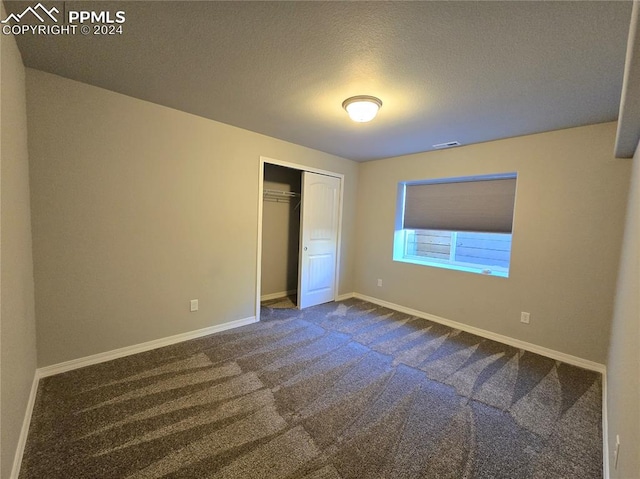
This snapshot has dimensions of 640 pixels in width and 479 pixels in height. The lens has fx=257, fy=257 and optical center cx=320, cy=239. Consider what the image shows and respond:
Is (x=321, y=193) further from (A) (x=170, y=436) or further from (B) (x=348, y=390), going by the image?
(A) (x=170, y=436)

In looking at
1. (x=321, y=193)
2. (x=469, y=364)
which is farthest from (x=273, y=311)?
(x=469, y=364)

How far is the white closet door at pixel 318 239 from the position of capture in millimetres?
3889

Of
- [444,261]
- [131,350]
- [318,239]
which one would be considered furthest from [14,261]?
[444,261]

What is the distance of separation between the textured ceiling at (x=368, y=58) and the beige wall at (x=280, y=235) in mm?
1785

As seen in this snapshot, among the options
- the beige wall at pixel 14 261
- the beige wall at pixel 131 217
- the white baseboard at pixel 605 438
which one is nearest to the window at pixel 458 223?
the white baseboard at pixel 605 438

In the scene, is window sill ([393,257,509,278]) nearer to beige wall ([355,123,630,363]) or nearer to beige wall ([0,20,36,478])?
beige wall ([355,123,630,363])

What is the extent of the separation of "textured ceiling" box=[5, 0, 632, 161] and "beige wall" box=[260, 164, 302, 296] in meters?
1.79

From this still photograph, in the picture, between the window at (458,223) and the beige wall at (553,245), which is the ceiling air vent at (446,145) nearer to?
the beige wall at (553,245)

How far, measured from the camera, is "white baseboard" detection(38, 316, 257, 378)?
84.8 inches

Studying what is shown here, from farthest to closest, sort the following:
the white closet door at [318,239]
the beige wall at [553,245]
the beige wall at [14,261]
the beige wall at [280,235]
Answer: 1. the beige wall at [280,235]
2. the white closet door at [318,239]
3. the beige wall at [553,245]
4. the beige wall at [14,261]

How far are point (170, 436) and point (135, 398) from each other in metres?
0.55

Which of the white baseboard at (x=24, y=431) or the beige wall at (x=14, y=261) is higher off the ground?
the beige wall at (x=14, y=261)

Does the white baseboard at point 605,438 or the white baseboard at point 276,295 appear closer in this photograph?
the white baseboard at point 605,438

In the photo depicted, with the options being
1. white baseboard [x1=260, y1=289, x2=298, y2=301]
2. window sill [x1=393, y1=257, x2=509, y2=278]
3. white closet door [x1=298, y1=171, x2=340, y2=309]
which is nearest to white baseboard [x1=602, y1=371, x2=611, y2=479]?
window sill [x1=393, y1=257, x2=509, y2=278]
